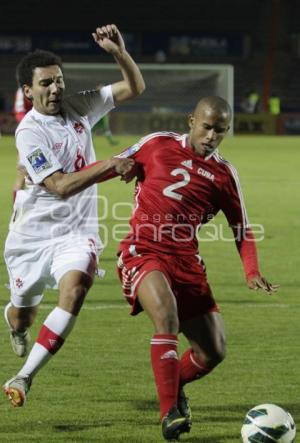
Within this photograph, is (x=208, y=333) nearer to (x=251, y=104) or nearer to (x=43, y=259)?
(x=43, y=259)

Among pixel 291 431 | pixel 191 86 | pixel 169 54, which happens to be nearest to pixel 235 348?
pixel 291 431

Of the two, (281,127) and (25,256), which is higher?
(25,256)

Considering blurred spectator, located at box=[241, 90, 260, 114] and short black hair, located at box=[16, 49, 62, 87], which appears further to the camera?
blurred spectator, located at box=[241, 90, 260, 114]

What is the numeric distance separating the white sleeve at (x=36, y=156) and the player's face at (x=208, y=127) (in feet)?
2.52

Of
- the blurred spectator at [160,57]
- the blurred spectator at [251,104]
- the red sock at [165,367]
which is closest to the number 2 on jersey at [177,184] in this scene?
the red sock at [165,367]

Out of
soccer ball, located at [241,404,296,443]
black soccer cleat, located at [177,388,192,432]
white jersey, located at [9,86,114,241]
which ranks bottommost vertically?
black soccer cleat, located at [177,388,192,432]

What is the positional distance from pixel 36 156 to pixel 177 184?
785 millimetres

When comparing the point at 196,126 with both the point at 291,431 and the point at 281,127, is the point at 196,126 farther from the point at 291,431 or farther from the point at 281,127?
the point at 281,127

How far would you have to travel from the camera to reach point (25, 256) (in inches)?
243

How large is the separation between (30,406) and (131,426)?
72 centimetres

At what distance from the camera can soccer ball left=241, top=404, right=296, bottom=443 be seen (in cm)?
500

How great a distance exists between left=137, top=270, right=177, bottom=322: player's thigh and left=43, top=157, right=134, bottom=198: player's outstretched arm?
0.54 m

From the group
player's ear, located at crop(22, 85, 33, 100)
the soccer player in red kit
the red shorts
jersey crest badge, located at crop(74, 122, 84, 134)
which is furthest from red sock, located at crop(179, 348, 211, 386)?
player's ear, located at crop(22, 85, 33, 100)

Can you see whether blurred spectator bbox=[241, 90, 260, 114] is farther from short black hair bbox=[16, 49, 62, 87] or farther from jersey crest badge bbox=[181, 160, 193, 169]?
jersey crest badge bbox=[181, 160, 193, 169]
